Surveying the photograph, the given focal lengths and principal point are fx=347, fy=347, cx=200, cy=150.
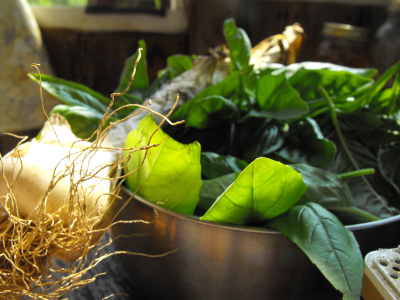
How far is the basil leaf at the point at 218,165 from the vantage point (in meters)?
0.27

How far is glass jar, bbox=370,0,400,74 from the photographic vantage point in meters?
0.72

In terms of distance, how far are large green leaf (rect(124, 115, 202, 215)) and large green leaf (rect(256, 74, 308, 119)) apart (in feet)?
0.36

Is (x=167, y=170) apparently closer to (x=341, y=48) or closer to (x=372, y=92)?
(x=372, y=92)

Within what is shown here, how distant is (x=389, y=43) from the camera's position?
0.73 metres

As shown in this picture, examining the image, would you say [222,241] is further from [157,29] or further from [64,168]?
[157,29]

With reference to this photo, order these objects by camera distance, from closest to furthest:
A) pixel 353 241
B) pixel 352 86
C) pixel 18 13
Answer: pixel 353 241, pixel 352 86, pixel 18 13

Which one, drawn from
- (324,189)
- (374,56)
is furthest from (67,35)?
(324,189)

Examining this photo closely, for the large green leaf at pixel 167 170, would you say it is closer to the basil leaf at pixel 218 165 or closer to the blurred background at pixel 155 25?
the basil leaf at pixel 218 165

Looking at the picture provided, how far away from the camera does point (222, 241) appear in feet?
→ 0.72

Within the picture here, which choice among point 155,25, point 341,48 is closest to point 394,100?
point 341,48

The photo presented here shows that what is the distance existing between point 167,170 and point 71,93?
17 centimetres

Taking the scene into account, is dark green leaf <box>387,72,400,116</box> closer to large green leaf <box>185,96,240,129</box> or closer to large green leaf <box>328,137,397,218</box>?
large green leaf <box>328,137,397,218</box>

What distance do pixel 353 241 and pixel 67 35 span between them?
3.17ft

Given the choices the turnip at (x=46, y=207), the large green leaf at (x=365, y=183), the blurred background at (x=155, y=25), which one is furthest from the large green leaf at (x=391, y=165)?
the blurred background at (x=155, y=25)
